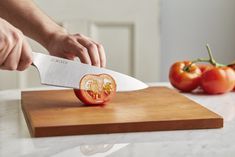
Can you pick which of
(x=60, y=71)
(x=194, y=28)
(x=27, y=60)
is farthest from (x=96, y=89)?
(x=194, y=28)

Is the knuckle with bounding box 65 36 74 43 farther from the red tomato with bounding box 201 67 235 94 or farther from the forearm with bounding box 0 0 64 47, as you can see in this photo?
the red tomato with bounding box 201 67 235 94

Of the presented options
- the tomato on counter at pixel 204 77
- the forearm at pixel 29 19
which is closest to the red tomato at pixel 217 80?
the tomato on counter at pixel 204 77

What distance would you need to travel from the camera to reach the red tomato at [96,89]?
111 cm

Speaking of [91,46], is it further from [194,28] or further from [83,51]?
[194,28]

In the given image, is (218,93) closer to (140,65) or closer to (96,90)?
(96,90)

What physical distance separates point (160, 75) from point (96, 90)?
1194 millimetres

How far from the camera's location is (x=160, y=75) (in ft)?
7.54

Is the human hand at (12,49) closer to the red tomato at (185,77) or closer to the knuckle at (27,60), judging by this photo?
the knuckle at (27,60)

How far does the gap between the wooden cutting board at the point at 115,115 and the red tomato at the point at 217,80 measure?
0.54ft

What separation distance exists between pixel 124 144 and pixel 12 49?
0.27 m

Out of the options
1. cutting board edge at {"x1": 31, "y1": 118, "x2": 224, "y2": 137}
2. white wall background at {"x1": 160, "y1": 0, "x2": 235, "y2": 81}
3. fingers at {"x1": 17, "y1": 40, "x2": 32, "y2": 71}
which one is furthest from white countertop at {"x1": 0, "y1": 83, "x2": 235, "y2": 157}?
white wall background at {"x1": 160, "y1": 0, "x2": 235, "y2": 81}

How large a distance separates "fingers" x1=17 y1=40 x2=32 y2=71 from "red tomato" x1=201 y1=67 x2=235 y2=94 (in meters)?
0.52

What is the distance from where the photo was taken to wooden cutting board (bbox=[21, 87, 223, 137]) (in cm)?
94

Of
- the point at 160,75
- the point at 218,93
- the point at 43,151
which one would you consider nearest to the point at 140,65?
the point at 160,75
